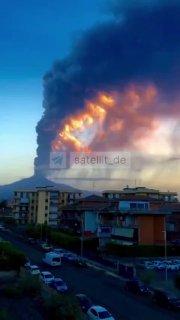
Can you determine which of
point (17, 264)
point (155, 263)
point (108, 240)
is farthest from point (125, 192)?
point (17, 264)

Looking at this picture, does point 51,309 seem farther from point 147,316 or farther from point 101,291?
point 101,291

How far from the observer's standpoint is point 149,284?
103 feet

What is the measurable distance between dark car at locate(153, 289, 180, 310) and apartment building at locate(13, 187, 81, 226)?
73.1 m

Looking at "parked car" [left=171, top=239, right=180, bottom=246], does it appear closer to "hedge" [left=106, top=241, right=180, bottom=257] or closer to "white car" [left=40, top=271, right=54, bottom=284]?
"hedge" [left=106, top=241, right=180, bottom=257]

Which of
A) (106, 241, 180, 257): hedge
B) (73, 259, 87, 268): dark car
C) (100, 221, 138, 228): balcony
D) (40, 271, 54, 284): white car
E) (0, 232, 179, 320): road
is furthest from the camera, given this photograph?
(100, 221, 138, 228): balcony

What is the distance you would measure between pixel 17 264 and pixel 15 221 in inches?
3013

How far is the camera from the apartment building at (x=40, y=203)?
100 meters

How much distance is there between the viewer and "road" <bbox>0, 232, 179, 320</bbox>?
901 inches

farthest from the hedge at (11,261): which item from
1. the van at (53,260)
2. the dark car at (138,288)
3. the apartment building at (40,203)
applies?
the apartment building at (40,203)

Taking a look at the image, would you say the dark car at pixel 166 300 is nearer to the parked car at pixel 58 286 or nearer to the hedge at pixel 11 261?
the parked car at pixel 58 286

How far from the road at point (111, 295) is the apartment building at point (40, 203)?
58.5 meters

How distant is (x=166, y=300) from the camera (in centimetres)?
2494

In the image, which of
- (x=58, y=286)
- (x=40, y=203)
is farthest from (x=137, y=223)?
(x=40, y=203)

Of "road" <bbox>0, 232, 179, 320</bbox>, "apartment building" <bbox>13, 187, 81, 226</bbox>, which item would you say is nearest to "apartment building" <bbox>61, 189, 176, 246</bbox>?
"road" <bbox>0, 232, 179, 320</bbox>
